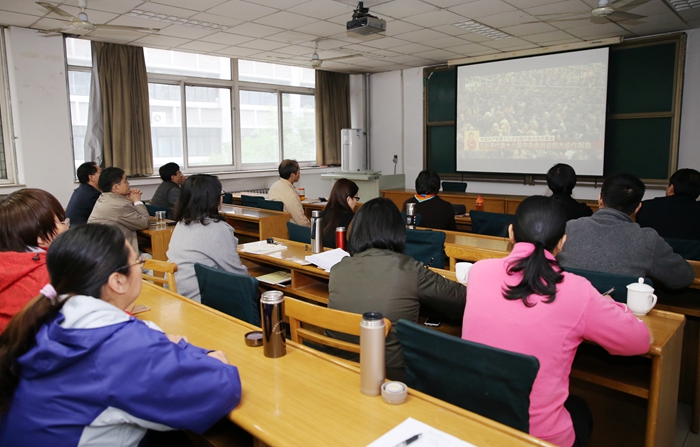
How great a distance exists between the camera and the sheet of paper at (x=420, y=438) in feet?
3.67

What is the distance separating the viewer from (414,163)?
942 cm

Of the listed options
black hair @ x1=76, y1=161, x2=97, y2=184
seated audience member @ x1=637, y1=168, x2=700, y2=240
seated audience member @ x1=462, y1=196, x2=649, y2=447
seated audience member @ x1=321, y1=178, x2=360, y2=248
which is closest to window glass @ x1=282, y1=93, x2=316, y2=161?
black hair @ x1=76, y1=161, x2=97, y2=184

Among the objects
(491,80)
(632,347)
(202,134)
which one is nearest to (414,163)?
(491,80)

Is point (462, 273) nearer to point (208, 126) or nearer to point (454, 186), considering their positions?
point (454, 186)

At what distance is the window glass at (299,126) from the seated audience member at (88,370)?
8204 mm

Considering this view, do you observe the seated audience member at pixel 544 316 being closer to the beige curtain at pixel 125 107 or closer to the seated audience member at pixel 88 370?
the seated audience member at pixel 88 370

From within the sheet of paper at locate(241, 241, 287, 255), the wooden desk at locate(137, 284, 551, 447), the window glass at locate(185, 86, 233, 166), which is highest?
the window glass at locate(185, 86, 233, 166)

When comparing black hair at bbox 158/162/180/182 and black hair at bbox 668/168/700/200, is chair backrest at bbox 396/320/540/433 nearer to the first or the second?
black hair at bbox 668/168/700/200

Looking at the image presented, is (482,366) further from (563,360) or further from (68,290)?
(68,290)

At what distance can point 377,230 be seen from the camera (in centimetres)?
196

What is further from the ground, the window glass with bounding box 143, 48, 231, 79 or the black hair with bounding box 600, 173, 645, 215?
the window glass with bounding box 143, 48, 231, 79

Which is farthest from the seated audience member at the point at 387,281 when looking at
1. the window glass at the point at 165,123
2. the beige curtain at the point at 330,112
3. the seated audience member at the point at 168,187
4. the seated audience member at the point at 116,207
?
the beige curtain at the point at 330,112

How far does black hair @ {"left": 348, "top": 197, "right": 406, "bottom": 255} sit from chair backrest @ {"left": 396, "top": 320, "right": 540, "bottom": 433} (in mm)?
536

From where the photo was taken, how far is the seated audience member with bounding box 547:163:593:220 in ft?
12.2
